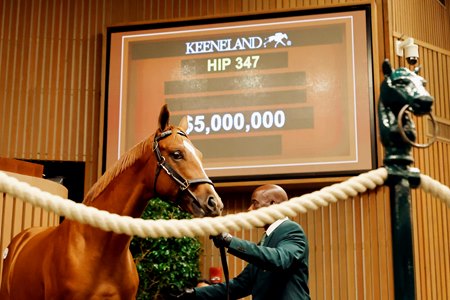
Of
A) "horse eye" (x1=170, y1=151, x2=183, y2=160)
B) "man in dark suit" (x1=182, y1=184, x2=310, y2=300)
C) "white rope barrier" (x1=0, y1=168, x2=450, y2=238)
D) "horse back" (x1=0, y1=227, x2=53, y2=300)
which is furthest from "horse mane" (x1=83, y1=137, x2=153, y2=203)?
"white rope barrier" (x1=0, y1=168, x2=450, y2=238)

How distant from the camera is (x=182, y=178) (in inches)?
117

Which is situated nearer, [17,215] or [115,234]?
[115,234]

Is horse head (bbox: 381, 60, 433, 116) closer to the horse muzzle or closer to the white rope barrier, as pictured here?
the horse muzzle

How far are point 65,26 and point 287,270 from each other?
5.21 metres

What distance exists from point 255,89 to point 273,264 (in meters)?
3.95

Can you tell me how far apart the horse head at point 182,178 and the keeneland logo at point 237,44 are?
3.77 meters

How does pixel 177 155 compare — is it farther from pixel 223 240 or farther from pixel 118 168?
pixel 223 240

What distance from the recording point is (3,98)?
721 cm

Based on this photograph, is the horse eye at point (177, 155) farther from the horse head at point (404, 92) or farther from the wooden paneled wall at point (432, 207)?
the wooden paneled wall at point (432, 207)

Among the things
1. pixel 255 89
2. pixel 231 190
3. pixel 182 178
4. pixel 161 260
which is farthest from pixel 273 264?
pixel 255 89

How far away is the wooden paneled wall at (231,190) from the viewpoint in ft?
21.1

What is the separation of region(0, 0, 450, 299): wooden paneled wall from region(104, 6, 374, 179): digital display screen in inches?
8.4

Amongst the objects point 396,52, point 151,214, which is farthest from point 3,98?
point 396,52

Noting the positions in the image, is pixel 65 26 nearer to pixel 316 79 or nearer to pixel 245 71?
pixel 245 71
